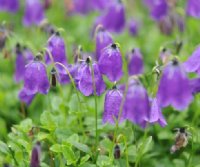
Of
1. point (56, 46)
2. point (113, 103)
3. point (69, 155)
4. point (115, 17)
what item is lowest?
point (69, 155)

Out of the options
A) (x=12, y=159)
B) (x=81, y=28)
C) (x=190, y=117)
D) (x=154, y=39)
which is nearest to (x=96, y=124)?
(x=12, y=159)

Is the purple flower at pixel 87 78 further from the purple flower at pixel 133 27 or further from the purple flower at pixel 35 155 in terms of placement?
the purple flower at pixel 133 27

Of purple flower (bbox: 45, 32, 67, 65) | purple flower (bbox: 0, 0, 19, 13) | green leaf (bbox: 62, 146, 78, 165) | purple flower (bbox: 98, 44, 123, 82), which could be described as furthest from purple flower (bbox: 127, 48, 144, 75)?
purple flower (bbox: 0, 0, 19, 13)

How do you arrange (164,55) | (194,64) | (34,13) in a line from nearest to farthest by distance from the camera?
(194,64) < (164,55) < (34,13)

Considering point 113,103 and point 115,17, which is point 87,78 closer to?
point 113,103

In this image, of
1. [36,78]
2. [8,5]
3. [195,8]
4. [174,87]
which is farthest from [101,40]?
[8,5]

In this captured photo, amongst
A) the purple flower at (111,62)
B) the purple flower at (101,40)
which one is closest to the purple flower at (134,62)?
the purple flower at (101,40)
